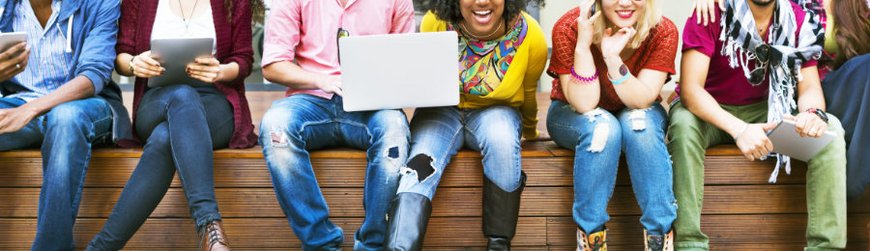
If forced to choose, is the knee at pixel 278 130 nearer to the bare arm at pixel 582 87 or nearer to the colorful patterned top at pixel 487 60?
the colorful patterned top at pixel 487 60

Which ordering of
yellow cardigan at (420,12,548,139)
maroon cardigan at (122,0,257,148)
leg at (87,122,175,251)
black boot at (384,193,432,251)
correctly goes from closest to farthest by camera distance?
black boot at (384,193,432,251) < leg at (87,122,175,251) < yellow cardigan at (420,12,548,139) < maroon cardigan at (122,0,257,148)

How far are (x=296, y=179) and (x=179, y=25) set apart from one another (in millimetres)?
643

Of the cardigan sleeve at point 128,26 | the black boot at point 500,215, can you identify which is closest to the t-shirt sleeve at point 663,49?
the black boot at point 500,215

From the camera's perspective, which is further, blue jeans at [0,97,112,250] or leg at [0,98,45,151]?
leg at [0,98,45,151]

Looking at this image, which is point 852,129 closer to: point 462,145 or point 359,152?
point 462,145

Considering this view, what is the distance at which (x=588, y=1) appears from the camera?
2.25m

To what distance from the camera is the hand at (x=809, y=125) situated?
218 centimetres

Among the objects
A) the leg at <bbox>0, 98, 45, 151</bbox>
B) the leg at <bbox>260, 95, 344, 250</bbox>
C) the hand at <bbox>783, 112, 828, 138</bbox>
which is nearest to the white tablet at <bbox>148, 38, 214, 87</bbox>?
the leg at <bbox>260, 95, 344, 250</bbox>

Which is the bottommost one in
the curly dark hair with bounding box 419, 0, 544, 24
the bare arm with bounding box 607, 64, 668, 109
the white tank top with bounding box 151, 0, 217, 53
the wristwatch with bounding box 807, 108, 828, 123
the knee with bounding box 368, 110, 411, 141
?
the knee with bounding box 368, 110, 411, 141

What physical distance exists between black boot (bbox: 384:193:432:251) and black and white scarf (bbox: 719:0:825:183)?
36.7 inches

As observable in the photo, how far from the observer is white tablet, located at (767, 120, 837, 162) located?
2188 mm

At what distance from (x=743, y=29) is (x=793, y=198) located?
19.8 inches

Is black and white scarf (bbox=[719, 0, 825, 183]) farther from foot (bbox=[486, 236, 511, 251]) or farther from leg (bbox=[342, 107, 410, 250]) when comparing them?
leg (bbox=[342, 107, 410, 250])

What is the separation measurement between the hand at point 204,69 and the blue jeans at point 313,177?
201mm
